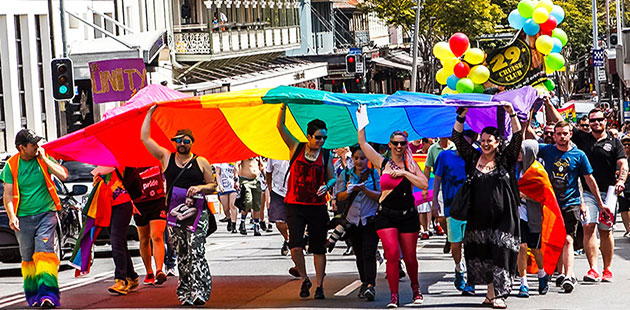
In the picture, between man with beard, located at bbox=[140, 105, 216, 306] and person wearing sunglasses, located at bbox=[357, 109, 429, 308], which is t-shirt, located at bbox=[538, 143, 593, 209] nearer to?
person wearing sunglasses, located at bbox=[357, 109, 429, 308]

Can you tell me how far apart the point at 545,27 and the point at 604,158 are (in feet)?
14.4

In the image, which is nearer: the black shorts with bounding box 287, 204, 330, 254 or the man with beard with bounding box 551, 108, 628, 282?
the black shorts with bounding box 287, 204, 330, 254

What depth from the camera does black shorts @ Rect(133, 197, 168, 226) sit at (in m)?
14.5

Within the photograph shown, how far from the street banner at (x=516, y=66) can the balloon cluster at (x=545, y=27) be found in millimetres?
173

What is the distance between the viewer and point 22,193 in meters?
13.2

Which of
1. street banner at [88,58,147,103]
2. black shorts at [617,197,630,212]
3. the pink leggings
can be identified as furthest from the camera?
street banner at [88,58,147,103]

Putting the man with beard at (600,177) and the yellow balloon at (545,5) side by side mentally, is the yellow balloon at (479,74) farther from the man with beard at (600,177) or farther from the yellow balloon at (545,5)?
the man with beard at (600,177)

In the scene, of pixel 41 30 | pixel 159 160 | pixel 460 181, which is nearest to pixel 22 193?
pixel 159 160

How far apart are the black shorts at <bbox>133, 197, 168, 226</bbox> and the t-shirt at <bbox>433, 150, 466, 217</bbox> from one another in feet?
10.3

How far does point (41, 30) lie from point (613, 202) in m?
25.5

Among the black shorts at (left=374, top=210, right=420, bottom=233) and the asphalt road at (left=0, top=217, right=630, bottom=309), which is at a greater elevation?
the black shorts at (left=374, top=210, right=420, bottom=233)

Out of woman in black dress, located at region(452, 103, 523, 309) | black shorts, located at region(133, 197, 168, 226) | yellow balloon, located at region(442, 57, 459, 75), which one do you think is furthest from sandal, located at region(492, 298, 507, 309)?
yellow balloon, located at region(442, 57, 459, 75)

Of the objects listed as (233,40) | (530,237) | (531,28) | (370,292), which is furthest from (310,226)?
(233,40)

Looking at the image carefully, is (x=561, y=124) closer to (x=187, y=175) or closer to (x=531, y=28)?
(x=187, y=175)
